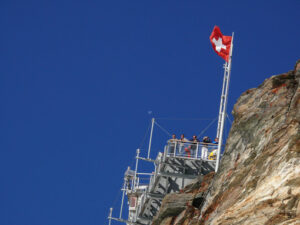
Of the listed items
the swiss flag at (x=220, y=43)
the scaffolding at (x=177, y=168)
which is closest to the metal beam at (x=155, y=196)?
the scaffolding at (x=177, y=168)

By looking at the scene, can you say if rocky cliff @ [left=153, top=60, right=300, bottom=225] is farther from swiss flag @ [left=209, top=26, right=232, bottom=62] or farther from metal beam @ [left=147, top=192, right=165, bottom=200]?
swiss flag @ [left=209, top=26, right=232, bottom=62]

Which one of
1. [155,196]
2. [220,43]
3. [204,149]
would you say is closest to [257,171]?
[204,149]

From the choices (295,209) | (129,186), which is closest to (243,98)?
(295,209)

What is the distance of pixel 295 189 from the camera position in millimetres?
15922

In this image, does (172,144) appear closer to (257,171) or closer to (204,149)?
(204,149)

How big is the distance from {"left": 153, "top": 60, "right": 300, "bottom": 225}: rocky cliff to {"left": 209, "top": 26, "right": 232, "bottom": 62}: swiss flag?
12086mm

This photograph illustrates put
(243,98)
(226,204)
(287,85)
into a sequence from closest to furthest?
(226,204), (287,85), (243,98)

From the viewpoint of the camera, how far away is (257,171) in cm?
1905

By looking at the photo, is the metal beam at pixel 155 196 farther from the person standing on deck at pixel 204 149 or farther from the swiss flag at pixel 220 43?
the swiss flag at pixel 220 43

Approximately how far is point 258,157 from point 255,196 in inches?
111

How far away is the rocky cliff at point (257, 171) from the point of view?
53.7 feet

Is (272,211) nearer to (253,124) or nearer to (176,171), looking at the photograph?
(253,124)

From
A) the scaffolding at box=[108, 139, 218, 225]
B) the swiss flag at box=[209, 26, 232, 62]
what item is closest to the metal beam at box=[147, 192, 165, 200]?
the scaffolding at box=[108, 139, 218, 225]

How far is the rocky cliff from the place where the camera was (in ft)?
53.7
